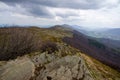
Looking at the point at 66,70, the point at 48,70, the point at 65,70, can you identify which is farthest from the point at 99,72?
the point at 48,70

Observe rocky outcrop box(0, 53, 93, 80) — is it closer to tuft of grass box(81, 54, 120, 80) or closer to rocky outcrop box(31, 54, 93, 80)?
rocky outcrop box(31, 54, 93, 80)

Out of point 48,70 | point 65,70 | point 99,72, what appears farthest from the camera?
point 99,72

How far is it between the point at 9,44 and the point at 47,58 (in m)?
66.4

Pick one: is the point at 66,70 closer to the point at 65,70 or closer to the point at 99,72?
the point at 65,70

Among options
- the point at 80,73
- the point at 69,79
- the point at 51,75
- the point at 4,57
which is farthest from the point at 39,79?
the point at 4,57

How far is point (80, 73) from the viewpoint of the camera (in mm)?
51656

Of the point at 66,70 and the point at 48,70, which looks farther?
the point at 48,70

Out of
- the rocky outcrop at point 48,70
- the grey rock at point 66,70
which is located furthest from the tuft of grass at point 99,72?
the rocky outcrop at point 48,70

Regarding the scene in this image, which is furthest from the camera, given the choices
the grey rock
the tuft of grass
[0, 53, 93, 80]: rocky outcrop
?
the tuft of grass

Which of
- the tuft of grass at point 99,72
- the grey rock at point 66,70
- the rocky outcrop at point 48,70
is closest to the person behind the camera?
the rocky outcrop at point 48,70

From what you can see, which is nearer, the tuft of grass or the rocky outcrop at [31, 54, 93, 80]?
the rocky outcrop at [31, 54, 93, 80]

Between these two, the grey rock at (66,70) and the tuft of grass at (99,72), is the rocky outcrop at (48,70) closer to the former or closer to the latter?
the grey rock at (66,70)

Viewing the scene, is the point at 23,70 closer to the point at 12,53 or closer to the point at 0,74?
the point at 0,74

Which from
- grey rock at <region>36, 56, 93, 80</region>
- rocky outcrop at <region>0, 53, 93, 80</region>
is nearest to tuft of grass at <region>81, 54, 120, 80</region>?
grey rock at <region>36, 56, 93, 80</region>
